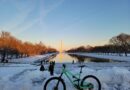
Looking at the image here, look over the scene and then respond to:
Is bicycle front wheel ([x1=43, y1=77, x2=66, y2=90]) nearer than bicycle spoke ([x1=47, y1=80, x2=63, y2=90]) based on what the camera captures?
Yes

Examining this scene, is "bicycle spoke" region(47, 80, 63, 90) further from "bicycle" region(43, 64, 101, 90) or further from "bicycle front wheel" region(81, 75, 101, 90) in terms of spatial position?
"bicycle front wheel" region(81, 75, 101, 90)

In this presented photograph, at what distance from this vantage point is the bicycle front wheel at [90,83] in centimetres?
1002

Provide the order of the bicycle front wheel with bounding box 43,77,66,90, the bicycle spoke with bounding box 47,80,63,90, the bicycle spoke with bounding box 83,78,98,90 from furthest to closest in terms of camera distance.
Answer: the bicycle spoke with bounding box 47,80,63,90 → the bicycle spoke with bounding box 83,78,98,90 → the bicycle front wheel with bounding box 43,77,66,90

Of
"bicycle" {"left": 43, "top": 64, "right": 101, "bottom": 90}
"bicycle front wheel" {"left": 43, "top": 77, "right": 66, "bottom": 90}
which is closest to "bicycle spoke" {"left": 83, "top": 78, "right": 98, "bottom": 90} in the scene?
"bicycle" {"left": 43, "top": 64, "right": 101, "bottom": 90}

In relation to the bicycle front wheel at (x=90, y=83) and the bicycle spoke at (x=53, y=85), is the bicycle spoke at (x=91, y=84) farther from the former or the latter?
the bicycle spoke at (x=53, y=85)

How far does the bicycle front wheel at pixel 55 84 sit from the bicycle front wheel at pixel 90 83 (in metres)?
0.78

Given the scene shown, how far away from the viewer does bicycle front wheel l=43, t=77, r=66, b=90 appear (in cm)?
983

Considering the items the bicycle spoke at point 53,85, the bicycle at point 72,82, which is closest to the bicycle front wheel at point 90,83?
the bicycle at point 72,82

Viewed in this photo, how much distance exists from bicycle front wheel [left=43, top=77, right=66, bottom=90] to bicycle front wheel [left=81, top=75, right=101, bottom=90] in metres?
0.78

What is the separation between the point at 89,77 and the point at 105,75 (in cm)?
422

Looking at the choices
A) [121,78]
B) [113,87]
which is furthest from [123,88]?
[121,78]

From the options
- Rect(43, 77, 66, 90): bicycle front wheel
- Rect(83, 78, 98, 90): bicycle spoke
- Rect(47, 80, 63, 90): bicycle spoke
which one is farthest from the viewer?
Rect(47, 80, 63, 90): bicycle spoke

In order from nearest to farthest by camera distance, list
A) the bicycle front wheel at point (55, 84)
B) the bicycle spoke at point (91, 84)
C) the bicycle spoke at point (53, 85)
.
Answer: the bicycle front wheel at point (55, 84) < the bicycle spoke at point (91, 84) < the bicycle spoke at point (53, 85)

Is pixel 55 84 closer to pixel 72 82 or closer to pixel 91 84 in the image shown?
pixel 72 82
